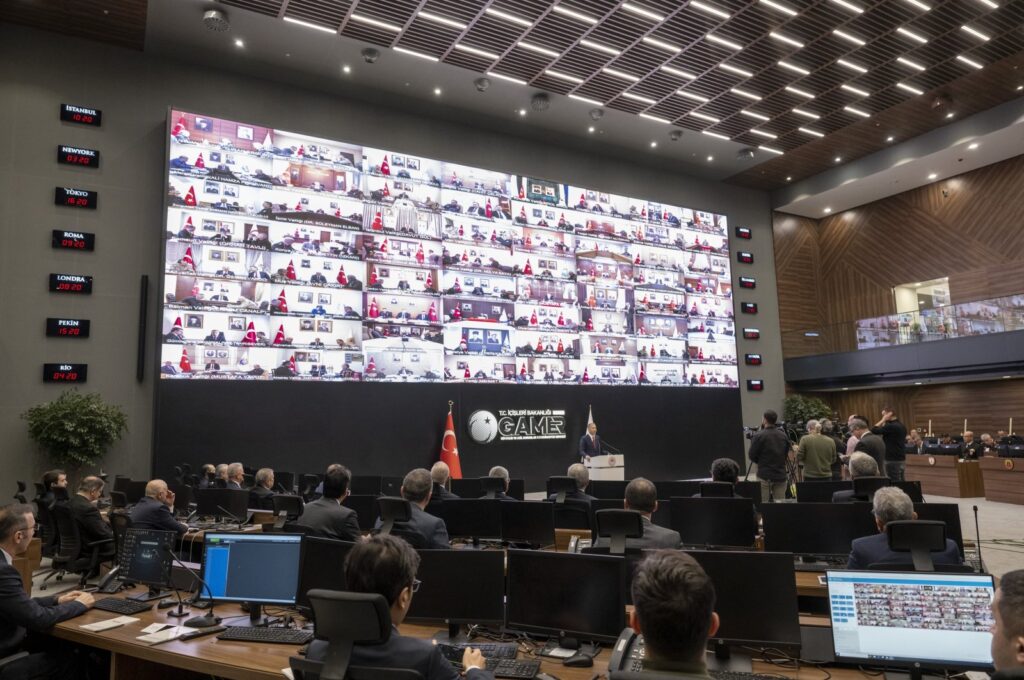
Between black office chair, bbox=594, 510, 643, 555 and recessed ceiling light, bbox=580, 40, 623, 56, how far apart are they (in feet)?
33.5

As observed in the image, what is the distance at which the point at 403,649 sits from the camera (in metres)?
2.02

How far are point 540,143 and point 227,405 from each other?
9150mm

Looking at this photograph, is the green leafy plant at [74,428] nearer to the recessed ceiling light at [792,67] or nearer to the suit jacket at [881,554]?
the suit jacket at [881,554]

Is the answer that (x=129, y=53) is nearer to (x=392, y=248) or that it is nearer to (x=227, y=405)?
(x=392, y=248)

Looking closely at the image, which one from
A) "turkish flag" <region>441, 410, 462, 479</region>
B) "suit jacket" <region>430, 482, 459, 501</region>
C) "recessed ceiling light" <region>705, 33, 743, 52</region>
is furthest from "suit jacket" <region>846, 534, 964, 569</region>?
"recessed ceiling light" <region>705, 33, 743, 52</region>

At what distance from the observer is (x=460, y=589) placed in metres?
3.18

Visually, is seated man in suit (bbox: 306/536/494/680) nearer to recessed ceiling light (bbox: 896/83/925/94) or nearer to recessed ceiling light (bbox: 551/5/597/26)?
recessed ceiling light (bbox: 551/5/597/26)

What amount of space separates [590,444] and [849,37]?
906 centimetres

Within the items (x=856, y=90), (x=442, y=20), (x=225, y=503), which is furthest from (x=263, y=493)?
(x=856, y=90)

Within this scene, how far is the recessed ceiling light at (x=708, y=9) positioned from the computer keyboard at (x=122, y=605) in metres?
11.0

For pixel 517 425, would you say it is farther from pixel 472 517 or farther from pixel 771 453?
pixel 472 517

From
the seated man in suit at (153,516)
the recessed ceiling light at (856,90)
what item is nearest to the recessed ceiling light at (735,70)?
the recessed ceiling light at (856,90)

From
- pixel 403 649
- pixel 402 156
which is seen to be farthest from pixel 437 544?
pixel 402 156

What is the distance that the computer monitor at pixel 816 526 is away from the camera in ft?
14.4
